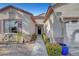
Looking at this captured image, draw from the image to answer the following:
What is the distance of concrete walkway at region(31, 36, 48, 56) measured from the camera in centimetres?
905

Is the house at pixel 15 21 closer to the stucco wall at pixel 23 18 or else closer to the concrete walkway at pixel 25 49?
the stucco wall at pixel 23 18

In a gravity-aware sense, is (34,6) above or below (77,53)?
above

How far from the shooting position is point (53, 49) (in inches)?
353

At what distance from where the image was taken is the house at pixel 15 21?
9102 mm

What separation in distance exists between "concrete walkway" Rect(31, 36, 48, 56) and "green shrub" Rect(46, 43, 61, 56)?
0.12 meters

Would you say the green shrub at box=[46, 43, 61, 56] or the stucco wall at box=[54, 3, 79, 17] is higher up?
the stucco wall at box=[54, 3, 79, 17]

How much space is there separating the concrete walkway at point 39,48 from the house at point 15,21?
0.28m

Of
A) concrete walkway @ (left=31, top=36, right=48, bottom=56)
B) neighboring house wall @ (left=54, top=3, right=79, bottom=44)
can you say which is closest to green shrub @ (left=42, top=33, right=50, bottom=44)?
concrete walkway @ (left=31, top=36, right=48, bottom=56)

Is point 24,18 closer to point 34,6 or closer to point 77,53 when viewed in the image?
point 34,6

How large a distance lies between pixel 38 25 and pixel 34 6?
21.5 inches

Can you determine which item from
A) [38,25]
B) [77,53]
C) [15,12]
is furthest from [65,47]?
[15,12]

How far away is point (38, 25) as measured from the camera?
30.0ft

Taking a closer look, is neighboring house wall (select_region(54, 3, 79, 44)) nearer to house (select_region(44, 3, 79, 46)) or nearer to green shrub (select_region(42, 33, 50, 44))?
house (select_region(44, 3, 79, 46))

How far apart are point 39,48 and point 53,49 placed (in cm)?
44
